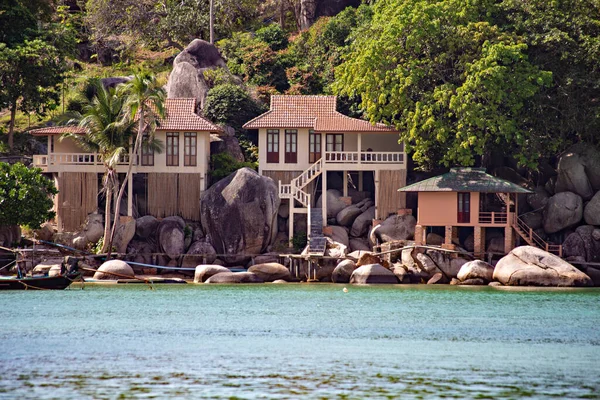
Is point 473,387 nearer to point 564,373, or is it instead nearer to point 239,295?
point 564,373

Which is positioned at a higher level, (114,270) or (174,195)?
(174,195)

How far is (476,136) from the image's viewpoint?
5462 centimetres

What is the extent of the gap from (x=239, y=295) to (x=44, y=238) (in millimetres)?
13644

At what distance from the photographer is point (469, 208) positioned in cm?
5612

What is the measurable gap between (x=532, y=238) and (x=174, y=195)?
1759 cm

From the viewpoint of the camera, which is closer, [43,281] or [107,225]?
[43,281]

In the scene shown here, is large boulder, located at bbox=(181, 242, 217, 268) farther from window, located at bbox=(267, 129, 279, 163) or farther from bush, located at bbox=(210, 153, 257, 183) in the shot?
window, located at bbox=(267, 129, 279, 163)

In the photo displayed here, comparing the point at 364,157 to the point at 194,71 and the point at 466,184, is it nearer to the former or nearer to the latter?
the point at 466,184

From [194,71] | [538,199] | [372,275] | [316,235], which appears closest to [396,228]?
[316,235]

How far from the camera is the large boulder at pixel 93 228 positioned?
56963 mm

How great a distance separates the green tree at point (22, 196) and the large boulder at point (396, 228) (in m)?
15.7

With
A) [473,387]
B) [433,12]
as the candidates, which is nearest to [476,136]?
[433,12]

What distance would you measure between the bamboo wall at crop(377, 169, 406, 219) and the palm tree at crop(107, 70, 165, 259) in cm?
1131

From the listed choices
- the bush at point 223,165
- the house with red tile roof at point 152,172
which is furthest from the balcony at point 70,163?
the bush at point 223,165
